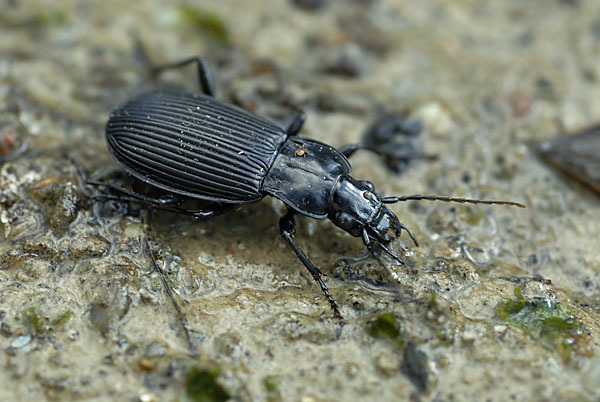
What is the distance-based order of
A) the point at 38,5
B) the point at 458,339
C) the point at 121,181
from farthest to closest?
1. the point at 38,5
2. the point at 121,181
3. the point at 458,339

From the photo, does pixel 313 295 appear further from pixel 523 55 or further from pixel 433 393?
pixel 523 55

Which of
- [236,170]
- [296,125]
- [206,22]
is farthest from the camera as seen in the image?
[206,22]

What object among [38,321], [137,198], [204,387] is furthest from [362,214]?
[38,321]

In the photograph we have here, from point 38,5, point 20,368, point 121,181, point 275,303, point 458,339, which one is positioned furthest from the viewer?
point 38,5

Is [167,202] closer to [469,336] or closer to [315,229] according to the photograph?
[315,229]

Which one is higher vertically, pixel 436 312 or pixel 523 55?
pixel 523 55

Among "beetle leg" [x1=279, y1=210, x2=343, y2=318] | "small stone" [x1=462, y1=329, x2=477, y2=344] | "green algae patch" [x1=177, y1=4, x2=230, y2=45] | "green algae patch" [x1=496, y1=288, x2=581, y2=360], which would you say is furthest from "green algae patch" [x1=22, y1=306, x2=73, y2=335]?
"green algae patch" [x1=177, y1=4, x2=230, y2=45]

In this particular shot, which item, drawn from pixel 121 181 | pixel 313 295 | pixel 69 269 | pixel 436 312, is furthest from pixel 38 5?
pixel 436 312

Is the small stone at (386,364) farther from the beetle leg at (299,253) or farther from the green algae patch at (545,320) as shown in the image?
the green algae patch at (545,320)
